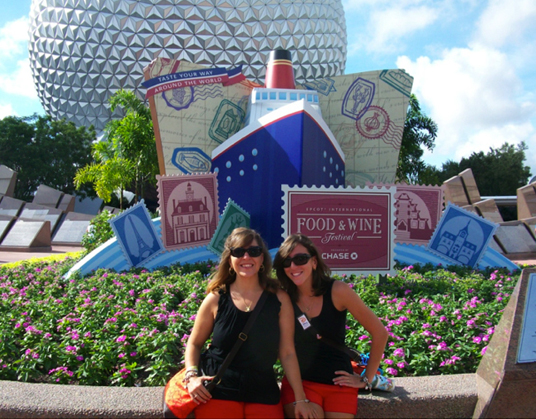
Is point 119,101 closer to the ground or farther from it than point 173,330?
farther from it

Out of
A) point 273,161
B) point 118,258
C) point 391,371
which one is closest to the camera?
point 391,371

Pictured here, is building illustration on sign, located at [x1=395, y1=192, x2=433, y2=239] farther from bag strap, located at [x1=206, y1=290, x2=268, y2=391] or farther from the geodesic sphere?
the geodesic sphere

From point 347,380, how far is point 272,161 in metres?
6.94

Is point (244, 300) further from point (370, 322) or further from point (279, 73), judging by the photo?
point (279, 73)

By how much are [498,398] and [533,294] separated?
0.77m

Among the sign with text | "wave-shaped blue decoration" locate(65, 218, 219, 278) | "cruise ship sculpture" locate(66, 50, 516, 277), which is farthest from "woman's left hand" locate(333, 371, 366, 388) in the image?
"wave-shaped blue decoration" locate(65, 218, 219, 278)

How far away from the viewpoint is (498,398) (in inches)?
128

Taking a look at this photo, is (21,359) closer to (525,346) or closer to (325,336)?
(325,336)

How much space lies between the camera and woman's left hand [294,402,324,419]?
2.82 meters

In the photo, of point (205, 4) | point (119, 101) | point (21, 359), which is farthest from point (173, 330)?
point (205, 4)

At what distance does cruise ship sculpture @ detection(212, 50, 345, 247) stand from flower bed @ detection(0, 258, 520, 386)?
2.85 m

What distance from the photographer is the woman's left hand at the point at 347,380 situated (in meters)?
2.99

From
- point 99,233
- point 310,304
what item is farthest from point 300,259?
point 99,233

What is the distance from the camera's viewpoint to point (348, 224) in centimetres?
659
